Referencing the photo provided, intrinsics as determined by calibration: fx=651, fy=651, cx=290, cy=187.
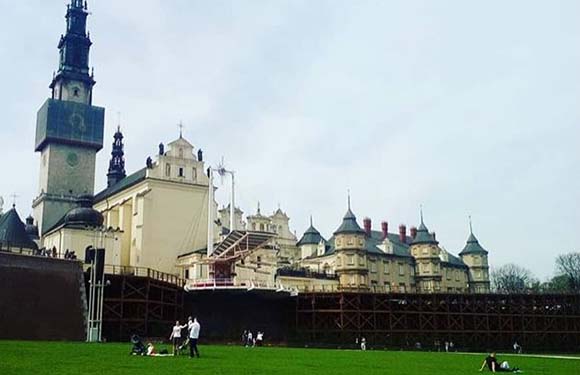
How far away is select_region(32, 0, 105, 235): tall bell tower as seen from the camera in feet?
280

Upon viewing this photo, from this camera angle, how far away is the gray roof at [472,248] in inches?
4031

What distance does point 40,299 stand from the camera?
42219mm

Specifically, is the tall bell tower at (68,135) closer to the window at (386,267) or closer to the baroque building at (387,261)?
the baroque building at (387,261)

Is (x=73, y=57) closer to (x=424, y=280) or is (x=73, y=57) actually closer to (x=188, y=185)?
(x=188, y=185)

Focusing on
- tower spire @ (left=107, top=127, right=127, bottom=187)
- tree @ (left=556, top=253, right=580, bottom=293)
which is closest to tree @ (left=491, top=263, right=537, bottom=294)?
tree @ (left=556, top=253, right=580, bottom=293)

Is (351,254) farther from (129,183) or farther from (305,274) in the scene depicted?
(129,183)

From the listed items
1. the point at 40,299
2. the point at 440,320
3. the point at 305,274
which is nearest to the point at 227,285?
the point at 40,299

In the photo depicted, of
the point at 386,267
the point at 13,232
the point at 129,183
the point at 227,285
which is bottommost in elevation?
the point at 227,285

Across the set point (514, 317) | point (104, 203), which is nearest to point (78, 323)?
point (104, 203)

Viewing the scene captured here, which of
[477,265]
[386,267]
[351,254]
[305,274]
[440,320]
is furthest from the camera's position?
[477,265]

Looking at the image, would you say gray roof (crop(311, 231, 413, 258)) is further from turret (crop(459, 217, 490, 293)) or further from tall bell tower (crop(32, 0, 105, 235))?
tall bell tower (crop(32, 0, 105, 235))

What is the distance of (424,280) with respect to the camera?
295 feet

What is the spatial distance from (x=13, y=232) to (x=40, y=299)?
22.2 m

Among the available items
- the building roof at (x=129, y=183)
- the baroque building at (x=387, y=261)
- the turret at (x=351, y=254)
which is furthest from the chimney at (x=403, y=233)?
the building roof at (x=129, y=183)
